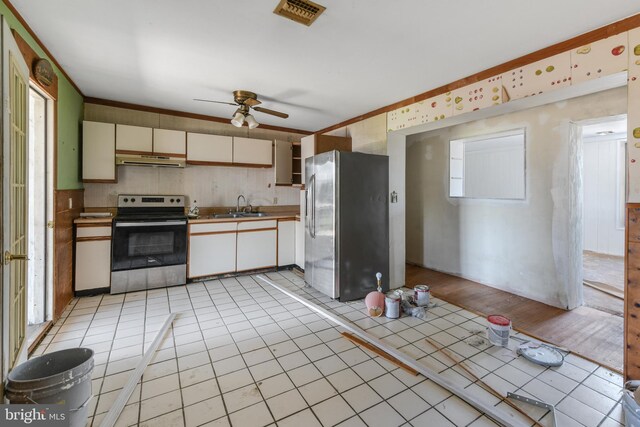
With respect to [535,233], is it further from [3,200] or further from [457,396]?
[3,200]

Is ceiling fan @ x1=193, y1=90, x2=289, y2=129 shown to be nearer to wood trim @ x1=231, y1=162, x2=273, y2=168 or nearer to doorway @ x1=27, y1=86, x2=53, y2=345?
wood trim @ x1=231, y1=162, x2=273, y2=168

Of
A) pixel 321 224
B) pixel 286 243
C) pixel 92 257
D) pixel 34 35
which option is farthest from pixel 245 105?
pixel 92 257

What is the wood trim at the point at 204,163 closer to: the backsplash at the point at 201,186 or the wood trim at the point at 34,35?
the backsplash at the point at 201,186

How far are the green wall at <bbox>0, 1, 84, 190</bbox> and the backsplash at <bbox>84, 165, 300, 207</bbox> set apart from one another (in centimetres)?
40

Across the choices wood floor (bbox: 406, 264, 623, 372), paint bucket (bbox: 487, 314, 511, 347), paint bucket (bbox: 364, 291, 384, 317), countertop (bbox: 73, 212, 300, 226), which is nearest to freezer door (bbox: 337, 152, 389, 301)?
paint bucket (bbox: 364, 291, 384, 317)

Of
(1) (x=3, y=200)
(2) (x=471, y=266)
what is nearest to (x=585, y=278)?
(2) (x=471, y=266)

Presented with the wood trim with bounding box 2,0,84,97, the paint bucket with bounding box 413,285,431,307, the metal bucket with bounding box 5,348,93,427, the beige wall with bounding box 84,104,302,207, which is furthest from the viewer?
the beige wall with bounding box 84,104,302,207

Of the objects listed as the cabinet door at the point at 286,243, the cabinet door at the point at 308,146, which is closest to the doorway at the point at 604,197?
the cabinet door at the point at 308,146

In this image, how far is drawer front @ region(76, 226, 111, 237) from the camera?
3.42 meters

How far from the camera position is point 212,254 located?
13.6 feet

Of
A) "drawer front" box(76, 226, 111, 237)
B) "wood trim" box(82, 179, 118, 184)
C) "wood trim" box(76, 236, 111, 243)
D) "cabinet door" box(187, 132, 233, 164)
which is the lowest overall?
"wood trim" box(76, 236, 111, 243)

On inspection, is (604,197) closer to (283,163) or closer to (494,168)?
(494,168)

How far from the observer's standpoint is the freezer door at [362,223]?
343cm

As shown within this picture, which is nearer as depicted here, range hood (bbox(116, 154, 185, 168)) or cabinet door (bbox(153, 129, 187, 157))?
range hood (bbox(116, 154, 185, 168))
